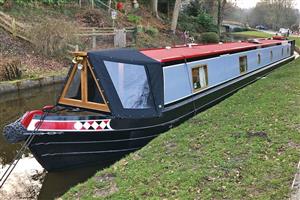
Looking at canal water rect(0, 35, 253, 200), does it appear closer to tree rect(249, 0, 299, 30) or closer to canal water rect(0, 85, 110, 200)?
canal water rect(0, 85, 110, 200)

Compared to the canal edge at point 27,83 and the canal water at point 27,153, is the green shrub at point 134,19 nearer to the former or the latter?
the canal edge at point 27,83

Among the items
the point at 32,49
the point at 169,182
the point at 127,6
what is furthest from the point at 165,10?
the point at 169,182

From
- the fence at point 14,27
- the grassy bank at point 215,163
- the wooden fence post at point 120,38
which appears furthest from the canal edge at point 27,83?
the grassy bank at point 215,163

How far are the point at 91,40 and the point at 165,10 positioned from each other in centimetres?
1671

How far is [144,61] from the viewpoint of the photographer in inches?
298

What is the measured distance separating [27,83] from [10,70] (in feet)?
2.43

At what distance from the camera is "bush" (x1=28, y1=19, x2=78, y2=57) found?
53.4 ft

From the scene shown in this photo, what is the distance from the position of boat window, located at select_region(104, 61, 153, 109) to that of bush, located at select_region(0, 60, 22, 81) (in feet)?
25.0

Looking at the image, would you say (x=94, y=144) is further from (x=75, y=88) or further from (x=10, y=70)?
(x=10, y=70)

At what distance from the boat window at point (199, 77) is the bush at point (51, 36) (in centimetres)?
869

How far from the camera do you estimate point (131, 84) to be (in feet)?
23.7

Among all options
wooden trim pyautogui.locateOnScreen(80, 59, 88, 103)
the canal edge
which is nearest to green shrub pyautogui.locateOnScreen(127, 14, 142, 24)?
the canal edge

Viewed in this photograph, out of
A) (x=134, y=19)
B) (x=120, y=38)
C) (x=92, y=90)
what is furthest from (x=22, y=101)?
(x=134, y=19)

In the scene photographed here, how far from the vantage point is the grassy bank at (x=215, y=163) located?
181 inches
